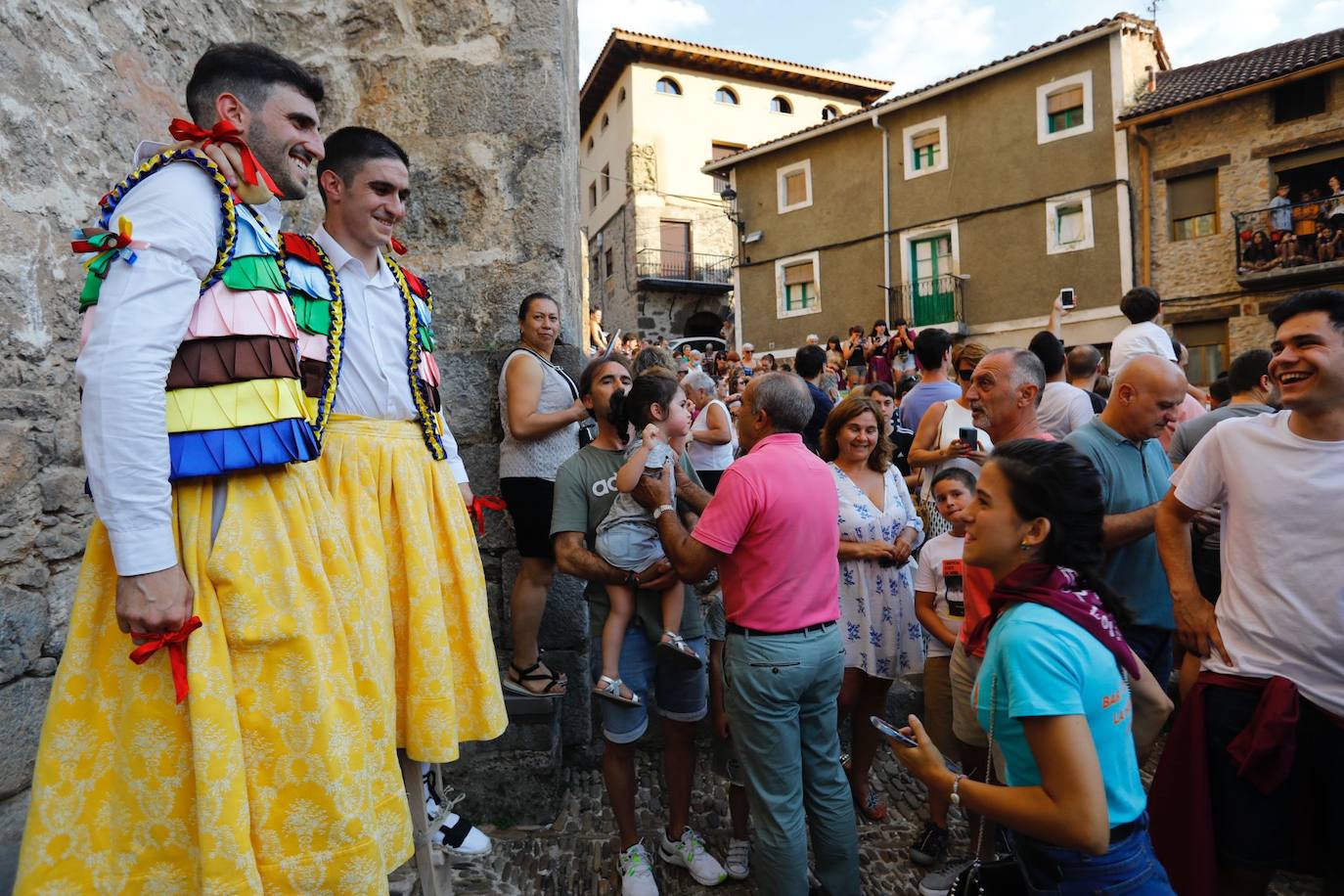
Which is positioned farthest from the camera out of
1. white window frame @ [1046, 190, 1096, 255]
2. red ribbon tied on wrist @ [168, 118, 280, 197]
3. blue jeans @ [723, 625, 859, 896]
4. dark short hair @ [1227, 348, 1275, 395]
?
white window frame @ [1046, 190, 1096, 255]

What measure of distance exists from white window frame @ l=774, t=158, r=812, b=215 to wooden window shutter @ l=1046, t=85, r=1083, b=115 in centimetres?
599

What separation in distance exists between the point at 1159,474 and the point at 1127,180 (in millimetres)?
15640

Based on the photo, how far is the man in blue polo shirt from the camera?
8.63 ft

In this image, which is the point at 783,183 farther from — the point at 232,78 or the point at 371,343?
the point at 232,78

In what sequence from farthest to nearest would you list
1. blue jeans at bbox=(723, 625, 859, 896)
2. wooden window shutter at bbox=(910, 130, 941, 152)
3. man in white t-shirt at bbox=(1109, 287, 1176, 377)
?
wooden window shutter at bbox=(910, 130, 941, 152) < man in white t-shirt at bbox=(1109, 287, 1176, 377) < blue jeans at bbox=(723, 625, 859, 896)

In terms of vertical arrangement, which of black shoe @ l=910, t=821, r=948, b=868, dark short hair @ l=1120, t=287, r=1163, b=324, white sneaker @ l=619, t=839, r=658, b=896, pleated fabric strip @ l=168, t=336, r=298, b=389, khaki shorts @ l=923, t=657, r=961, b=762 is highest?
dark short hair @ l=1120, t=287, r=1163, b=324

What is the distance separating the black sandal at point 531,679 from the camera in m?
3.19

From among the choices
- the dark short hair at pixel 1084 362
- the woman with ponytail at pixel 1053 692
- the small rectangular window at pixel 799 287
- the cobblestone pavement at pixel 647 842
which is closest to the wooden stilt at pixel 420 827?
the cobblestone pavement at pixel 647 842

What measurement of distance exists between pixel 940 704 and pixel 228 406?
8.73 ft

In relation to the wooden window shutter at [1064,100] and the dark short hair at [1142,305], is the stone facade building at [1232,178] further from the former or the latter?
the dark short hair at [1142,305]

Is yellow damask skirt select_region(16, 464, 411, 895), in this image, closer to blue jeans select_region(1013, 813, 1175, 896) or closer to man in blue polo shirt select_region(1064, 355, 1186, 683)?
blue jeans select_region(1013, 813, 1175, 896)

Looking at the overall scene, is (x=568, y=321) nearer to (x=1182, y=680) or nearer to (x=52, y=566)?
(x=52, y=566)

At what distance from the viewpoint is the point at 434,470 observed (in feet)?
6.99

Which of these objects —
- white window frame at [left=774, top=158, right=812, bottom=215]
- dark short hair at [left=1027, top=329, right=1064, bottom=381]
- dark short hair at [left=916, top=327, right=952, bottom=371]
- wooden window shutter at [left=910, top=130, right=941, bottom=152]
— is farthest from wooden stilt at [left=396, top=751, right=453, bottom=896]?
white window frame at [left=774, top=158, right=812, bottom=215]
